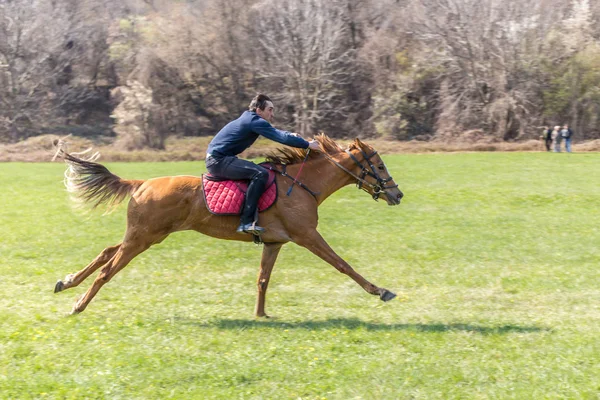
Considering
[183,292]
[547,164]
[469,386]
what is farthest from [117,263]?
[547,164]

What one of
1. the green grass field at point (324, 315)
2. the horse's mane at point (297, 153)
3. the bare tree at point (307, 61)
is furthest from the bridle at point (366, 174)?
the bare tree at point (307, 61)

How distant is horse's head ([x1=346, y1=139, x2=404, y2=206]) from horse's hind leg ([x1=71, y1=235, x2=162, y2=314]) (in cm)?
329

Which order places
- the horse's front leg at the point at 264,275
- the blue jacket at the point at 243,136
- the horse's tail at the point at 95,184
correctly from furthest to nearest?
the horse's tail at the point at 95,184 < the horse's front leg at the point at 264,275 < the blue jacket at the point at 243,136

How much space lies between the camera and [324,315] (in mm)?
9977

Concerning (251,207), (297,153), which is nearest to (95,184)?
(251,207)

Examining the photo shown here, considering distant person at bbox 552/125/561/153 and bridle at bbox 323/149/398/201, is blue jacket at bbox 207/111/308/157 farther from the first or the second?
distant person at bbox 552/125/561/153

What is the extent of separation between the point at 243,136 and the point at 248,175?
0.56 meters

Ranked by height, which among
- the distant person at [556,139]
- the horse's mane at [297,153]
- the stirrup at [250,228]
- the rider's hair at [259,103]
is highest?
the rider's hair at [259,103]

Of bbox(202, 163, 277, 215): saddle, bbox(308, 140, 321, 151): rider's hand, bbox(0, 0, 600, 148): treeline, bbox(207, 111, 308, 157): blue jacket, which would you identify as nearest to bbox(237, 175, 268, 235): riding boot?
bbox(202, 163, 277, 215): saddle

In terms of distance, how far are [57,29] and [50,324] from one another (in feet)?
204

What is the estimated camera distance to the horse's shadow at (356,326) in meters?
8.96

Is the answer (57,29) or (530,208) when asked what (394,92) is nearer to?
(57,29)

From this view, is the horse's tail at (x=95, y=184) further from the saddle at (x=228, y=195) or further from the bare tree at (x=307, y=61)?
the bare tree at (x=307, y=61)

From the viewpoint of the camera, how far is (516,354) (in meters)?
7.85
